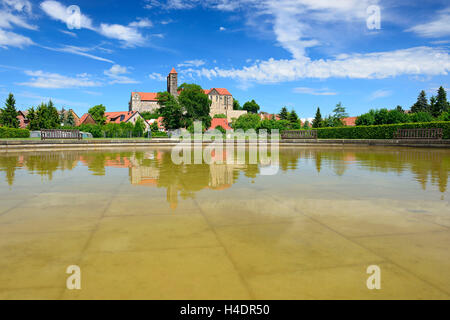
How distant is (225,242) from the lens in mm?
2740

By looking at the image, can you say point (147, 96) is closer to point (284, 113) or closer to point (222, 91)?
point (222, 91)

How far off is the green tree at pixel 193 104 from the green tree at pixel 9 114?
3227cm

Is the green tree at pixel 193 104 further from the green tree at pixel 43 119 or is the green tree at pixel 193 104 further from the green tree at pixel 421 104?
the green tree at pixel 421 104

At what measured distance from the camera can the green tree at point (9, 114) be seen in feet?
181

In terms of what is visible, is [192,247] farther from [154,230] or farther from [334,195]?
[334,195]

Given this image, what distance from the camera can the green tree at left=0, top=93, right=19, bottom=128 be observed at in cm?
5522

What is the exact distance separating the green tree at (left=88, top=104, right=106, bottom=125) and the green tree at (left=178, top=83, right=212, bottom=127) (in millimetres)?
37509

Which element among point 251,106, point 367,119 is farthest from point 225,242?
point 251,106

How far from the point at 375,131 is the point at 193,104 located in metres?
43.1

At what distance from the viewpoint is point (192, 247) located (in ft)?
8.59

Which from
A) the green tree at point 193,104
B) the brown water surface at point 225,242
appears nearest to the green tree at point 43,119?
the green tree at point 193,104

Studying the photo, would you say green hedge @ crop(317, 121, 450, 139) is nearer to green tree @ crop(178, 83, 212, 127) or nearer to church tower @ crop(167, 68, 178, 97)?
green tree @ crop(178, 83, 212, 127)

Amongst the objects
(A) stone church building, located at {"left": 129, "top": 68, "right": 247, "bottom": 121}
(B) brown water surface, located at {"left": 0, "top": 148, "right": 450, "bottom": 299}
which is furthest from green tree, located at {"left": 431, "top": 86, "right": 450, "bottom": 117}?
(B) brown water surface, located at {"left": 0, "top": 148, "right": 450, "bottom": 299}
